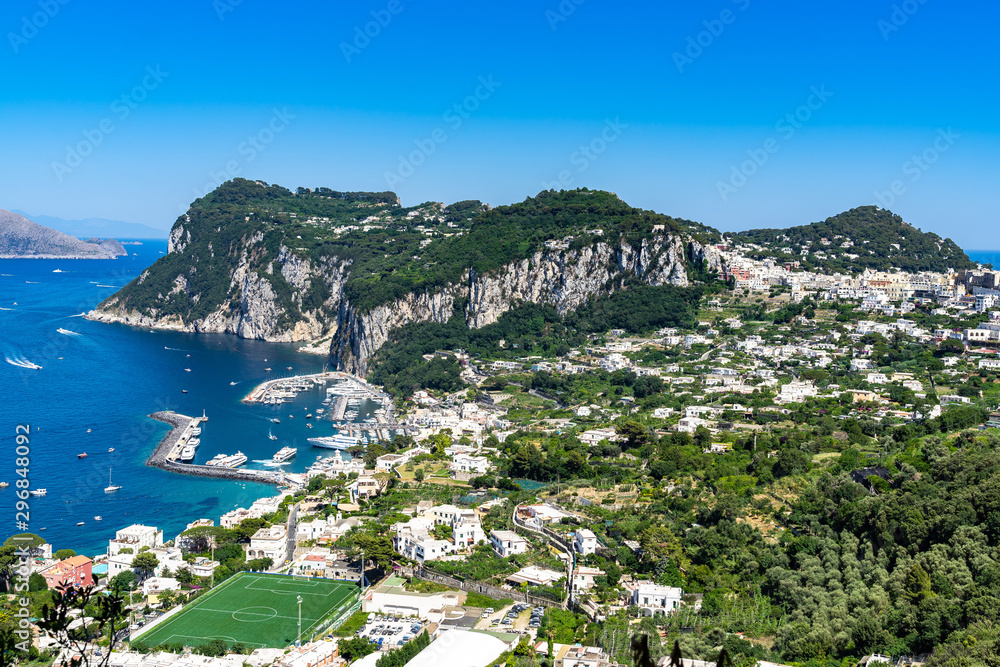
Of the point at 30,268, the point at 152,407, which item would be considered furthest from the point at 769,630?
the point at 30,268

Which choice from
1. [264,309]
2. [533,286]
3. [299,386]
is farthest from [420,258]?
[299,386]

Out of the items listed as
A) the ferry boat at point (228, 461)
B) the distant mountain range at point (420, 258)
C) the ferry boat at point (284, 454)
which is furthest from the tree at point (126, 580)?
the distant mountain range at point (420, 258)

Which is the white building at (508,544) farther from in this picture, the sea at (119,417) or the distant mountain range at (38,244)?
the distant mountain range at (38,244)

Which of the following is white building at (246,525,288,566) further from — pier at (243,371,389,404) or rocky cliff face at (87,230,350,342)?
rocky cliff face at (87,230,350,342)

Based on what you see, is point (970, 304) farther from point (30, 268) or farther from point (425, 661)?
point (30, 268)

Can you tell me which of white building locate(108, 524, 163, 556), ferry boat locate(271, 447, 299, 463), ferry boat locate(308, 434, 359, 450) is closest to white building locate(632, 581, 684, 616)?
white building locate(108, 524, 163, 556)
